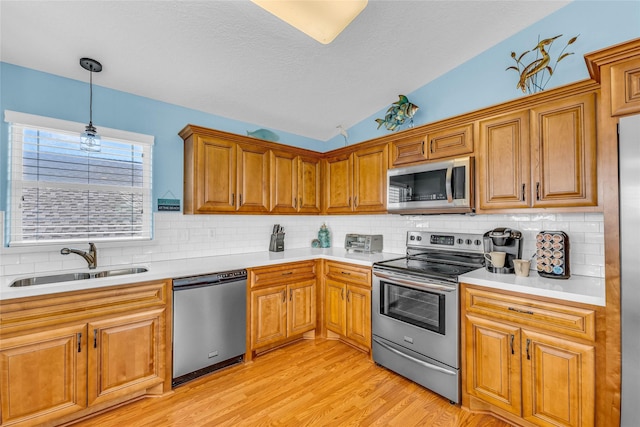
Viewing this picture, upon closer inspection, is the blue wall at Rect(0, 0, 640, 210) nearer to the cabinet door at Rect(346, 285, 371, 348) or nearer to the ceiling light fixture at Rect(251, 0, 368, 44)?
the ceiling light fixture at Rect(251, 0, 368, 44)

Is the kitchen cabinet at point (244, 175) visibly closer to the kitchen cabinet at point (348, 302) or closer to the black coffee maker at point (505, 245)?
the kitchen cabinet at point (348, 302)

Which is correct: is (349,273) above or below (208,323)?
above

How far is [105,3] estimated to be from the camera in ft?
5.54

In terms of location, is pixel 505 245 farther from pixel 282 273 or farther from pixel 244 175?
pixel 244 175

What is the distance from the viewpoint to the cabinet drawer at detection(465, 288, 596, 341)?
1541mm

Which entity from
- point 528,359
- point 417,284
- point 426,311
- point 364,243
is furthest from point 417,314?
point 364,243

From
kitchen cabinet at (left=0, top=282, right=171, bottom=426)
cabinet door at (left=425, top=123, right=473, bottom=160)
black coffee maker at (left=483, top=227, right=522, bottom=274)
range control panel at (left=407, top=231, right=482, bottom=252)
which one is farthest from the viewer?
range control panel at (left=407, top=231, right=482, bottom=252)

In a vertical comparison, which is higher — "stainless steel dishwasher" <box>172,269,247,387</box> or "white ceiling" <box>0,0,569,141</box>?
"white ceiling" <box>0,0,569,141</box>

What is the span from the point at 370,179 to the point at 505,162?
128cm

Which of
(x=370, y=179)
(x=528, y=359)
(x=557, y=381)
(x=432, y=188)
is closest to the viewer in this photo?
(x=557, y=381)

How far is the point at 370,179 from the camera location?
122 inches

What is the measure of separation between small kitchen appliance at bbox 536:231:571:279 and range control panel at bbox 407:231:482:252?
0.57 meters

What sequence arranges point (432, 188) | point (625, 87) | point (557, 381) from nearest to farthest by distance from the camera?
point (625, 87) → point (557, 381) → point (432, 188)

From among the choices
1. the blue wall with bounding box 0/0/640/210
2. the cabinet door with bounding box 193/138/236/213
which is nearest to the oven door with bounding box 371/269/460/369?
the cabinet door with bounding box 193/138/236/213
